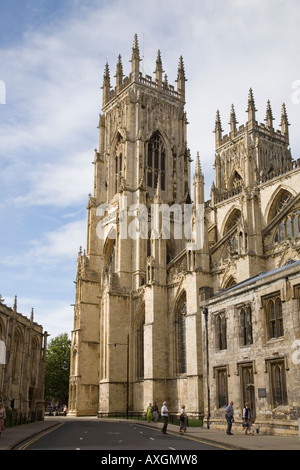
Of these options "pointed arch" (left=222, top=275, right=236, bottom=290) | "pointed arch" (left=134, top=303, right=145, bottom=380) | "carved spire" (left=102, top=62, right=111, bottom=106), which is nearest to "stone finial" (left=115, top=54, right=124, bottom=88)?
"carved spire" (left=102, top=62, right=111, bottom=106)

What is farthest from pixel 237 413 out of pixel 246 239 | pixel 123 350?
pixel 123 350

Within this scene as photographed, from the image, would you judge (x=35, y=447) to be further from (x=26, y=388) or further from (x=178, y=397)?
(x=178, y=397)

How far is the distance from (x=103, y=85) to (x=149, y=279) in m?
30.7

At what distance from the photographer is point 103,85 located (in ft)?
219

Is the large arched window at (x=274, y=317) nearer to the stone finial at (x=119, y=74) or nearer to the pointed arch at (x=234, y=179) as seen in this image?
the pointed arch at (x=234, y=179)

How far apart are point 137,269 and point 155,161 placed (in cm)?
1485

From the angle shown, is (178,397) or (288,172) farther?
(288,172)

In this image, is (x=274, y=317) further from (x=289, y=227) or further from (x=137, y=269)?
(x=137, y=269)

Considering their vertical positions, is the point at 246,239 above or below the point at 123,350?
above

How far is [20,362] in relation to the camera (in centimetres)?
3606

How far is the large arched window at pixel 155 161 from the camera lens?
5872 cm

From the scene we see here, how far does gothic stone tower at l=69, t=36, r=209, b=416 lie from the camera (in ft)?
144

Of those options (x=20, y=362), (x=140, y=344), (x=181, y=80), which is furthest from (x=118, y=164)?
(x=20, y=362)

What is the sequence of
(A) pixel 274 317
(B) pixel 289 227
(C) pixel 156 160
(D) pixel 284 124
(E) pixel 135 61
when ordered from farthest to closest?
(D) pixel 284 124
(E) pixel 135 61
(C) pixel 156 160
(B) pixel 289 227
(A) pixel 274 317
